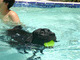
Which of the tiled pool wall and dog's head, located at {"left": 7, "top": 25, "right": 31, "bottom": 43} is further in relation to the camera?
the tiled pool wall

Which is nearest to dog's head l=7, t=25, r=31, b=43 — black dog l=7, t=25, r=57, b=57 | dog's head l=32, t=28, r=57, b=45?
black dog l=7, t=25, r=57, b=57

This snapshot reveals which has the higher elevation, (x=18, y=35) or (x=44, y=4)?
(x=18, y=35)

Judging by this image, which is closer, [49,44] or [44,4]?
[49,44]

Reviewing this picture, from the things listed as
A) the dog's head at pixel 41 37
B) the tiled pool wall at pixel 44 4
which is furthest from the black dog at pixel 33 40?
the tiled pool wall at pixel 44 4

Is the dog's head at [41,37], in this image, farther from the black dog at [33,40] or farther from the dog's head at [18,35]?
the dog's head at [18,35]

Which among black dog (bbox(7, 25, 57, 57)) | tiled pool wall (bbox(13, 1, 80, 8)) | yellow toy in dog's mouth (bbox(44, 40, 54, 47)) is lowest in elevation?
tiled pool wall (bbox(13, 1, 80, 8))

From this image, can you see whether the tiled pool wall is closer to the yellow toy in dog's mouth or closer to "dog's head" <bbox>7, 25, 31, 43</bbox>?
"dog's head" <bbox>7, 25, 31, 43</bbox>

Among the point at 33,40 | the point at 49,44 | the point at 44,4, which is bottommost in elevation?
the point at 44,4

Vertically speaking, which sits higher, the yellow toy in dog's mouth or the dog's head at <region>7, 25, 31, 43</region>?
the dog's head at <region>7, 25, 31, 43</region>

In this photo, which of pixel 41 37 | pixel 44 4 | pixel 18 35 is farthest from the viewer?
pixel 44 4

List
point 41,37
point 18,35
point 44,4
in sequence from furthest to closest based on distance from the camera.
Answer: point 44,4
point 18,35
point 41,37

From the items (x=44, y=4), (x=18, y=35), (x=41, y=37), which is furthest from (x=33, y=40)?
(x=44, y=4)

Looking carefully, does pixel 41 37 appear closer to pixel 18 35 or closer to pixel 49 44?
pixel 49 44

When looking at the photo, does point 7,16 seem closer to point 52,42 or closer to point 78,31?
point 52,42
